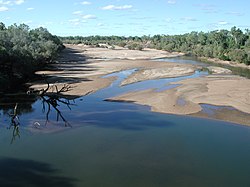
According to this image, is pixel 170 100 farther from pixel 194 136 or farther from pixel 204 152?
pixel 204 152

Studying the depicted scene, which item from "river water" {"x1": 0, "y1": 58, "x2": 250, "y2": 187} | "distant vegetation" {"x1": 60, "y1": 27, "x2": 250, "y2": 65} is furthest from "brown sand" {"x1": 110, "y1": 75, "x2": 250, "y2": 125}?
"distant vegetation" {"x1": 60, "y1": 27, "x2": 250, "y2": 65}

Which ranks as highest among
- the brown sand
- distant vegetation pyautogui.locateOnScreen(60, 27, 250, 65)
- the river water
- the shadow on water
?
distant vegetation pyautogui.locateOnScreen(60, 27, 250, 65)

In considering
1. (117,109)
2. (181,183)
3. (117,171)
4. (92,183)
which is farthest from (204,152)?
(117,109)

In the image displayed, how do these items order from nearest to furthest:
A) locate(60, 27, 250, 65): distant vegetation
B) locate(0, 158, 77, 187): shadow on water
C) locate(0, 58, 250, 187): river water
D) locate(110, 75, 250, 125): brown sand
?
1. locate(0, 158, 77, 187): shadow on water
2. locate(0, 58, 250, 187): river water
3. locate(110, 75, 250, 125): brown sand
4. locate(60, 27, 250, 65): distant vegetation

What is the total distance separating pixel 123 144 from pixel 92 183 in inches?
249

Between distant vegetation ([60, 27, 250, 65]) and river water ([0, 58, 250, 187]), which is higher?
distant vegetation ([60, 27, 250, 65])

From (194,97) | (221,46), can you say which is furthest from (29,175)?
(221,46)

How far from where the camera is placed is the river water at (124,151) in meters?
17.5

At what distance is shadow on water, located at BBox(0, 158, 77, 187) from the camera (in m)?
17.0

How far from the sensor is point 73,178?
57.5ft

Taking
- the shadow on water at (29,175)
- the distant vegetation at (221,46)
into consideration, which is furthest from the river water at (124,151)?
the distant vegetation at (221,46)

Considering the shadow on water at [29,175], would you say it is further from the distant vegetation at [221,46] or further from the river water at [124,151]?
the distant vegetation at [221,46]

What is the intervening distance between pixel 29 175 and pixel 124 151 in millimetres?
6388

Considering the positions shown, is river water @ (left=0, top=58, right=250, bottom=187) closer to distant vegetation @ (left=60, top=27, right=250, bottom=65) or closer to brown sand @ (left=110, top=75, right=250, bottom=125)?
brown sand @ (left=110, top=75, right=250, bottom=125)
